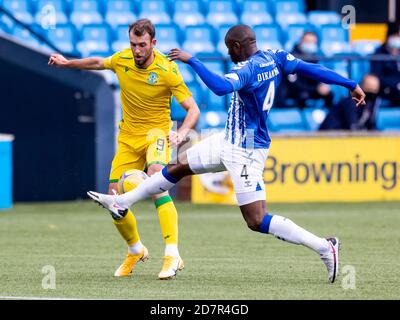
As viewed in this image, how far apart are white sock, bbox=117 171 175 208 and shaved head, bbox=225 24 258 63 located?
114 cm

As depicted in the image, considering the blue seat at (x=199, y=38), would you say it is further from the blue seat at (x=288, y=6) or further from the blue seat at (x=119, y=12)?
the blue seat at (x=288, y=6)

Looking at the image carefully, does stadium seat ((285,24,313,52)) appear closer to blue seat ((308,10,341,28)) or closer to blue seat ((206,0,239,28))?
blue seat ((308,10,341,28))

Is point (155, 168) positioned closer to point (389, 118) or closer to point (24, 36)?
point (389, 118)

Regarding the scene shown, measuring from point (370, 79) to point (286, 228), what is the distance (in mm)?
9826

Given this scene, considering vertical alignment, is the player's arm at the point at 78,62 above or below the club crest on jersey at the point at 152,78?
above

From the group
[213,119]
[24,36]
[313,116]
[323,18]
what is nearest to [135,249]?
[213,119]

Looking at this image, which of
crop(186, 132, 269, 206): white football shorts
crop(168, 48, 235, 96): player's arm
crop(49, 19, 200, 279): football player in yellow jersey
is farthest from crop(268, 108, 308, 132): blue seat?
crop(168, 48, 235, 96): player's arm

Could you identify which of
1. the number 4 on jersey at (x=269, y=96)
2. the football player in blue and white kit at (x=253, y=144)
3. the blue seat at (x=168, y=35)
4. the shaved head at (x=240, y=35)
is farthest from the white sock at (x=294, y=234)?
the blue seat at (x=168, y=35)

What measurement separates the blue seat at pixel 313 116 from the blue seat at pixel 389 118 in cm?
108

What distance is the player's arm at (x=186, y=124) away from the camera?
941 cm

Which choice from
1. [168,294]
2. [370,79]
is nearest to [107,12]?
[370,79]

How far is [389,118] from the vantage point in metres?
19.4

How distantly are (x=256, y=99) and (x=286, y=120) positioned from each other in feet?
32.7

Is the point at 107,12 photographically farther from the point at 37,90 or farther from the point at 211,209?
the point at 211,209
